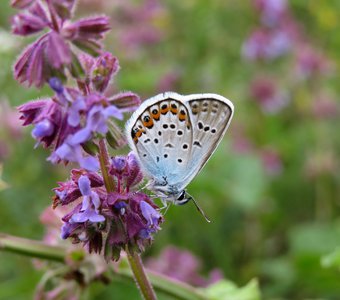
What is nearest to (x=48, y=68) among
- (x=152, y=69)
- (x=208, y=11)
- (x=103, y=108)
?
(x=103, y=108)

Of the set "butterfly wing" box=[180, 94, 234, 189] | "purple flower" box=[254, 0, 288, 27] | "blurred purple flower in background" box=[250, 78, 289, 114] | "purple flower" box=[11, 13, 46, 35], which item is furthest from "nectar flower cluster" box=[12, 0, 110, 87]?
"purple flower" box=[254, 0, 288, 27]

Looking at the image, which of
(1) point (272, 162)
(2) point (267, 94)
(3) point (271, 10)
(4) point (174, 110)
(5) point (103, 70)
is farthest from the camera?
(3) point (271, 10)

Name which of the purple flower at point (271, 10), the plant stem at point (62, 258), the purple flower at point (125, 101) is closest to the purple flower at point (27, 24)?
the purple flower at point (125, 101)

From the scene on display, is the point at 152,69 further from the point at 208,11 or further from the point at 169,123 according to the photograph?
the point at 169,123

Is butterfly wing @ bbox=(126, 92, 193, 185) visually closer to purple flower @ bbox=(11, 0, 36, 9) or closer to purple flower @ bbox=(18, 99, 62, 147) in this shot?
purple flower @ bbox=(18, 99, 62, 147)

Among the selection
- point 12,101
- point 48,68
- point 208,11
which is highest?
point 208,11

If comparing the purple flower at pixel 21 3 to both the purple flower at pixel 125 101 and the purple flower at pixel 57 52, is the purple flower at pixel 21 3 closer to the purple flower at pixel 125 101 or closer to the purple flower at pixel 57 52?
the purple flower at pixel 57 52

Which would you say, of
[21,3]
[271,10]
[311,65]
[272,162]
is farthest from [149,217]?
[271,10]

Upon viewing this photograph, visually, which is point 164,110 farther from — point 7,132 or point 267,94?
point 267,94
